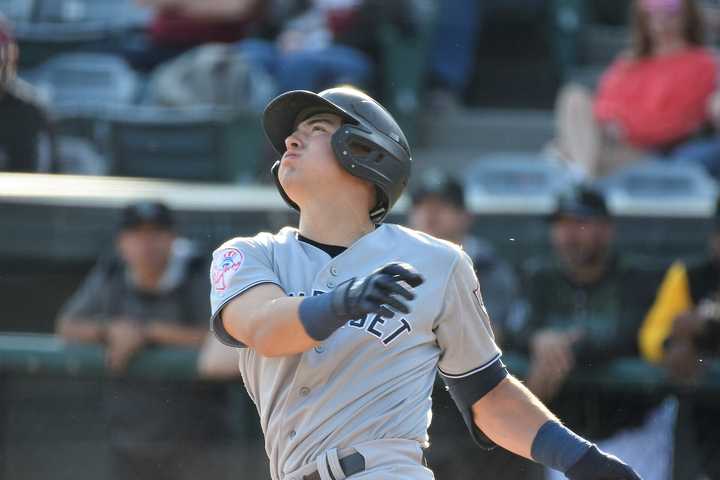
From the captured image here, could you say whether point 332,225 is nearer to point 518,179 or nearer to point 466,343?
point 466,343

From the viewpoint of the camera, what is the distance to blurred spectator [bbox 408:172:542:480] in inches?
210

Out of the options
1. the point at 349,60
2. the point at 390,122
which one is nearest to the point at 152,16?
the point at 349,60

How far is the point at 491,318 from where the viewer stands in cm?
535

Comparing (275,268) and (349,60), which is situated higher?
(275,268)

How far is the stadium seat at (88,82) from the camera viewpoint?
7.86 m

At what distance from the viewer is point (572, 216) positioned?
561 centimetres

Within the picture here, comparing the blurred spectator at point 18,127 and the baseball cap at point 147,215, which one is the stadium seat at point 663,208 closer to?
the baseball cap at point 147,215

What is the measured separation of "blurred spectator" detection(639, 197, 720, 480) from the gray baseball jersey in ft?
8.62

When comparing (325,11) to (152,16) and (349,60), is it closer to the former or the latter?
(349,60)

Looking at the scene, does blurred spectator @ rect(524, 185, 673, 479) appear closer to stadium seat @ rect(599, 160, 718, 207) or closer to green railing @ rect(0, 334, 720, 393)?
green railing @ rect(0, 334, 720, 393)

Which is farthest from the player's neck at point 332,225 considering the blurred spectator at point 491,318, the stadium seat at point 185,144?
the stadium seat at point 185,144

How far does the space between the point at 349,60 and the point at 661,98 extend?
1.69m

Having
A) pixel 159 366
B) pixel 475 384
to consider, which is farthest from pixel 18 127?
pixel 475 384

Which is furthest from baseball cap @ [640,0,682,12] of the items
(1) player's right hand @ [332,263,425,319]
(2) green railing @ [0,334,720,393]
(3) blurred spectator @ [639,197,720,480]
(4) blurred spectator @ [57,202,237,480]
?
(1) player's right hand @ [332,263,425,319]
